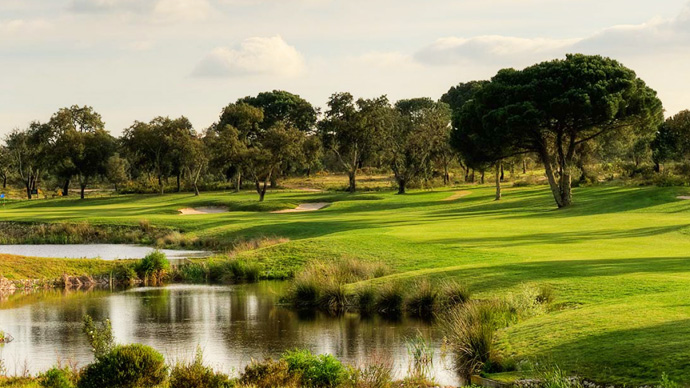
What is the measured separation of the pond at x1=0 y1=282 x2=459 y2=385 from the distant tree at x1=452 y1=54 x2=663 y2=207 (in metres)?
31.4

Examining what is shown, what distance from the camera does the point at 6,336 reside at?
25.6 m

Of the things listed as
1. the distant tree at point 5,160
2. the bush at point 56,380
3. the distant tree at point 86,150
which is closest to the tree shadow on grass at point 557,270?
the bush at point 56,380

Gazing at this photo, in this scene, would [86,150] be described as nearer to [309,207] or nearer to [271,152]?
[271,152]

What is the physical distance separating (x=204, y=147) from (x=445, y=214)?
4941 cm

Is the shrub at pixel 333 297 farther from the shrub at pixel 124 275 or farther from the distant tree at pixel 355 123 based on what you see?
the distant tree at pixel 355 123

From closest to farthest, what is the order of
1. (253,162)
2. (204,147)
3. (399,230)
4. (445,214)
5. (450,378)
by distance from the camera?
1. (450,378)
2. (399,230)
3. (445,214)
4. (253,162)
5. (204,147)

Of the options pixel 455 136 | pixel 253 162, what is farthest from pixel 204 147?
pixel 455 136

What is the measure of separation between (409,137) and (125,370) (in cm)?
8620

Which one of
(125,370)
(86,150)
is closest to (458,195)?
(86,150)

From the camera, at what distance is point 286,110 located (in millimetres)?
138250

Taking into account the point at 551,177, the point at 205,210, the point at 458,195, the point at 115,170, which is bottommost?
→ the point at 205,210

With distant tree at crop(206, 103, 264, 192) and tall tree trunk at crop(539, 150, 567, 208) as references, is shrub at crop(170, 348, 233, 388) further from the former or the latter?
distant tree at crop(206, 103, 264, 192)

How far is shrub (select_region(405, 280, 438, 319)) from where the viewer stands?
1114 inches

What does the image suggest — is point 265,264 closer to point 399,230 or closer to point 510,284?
point 399,230
